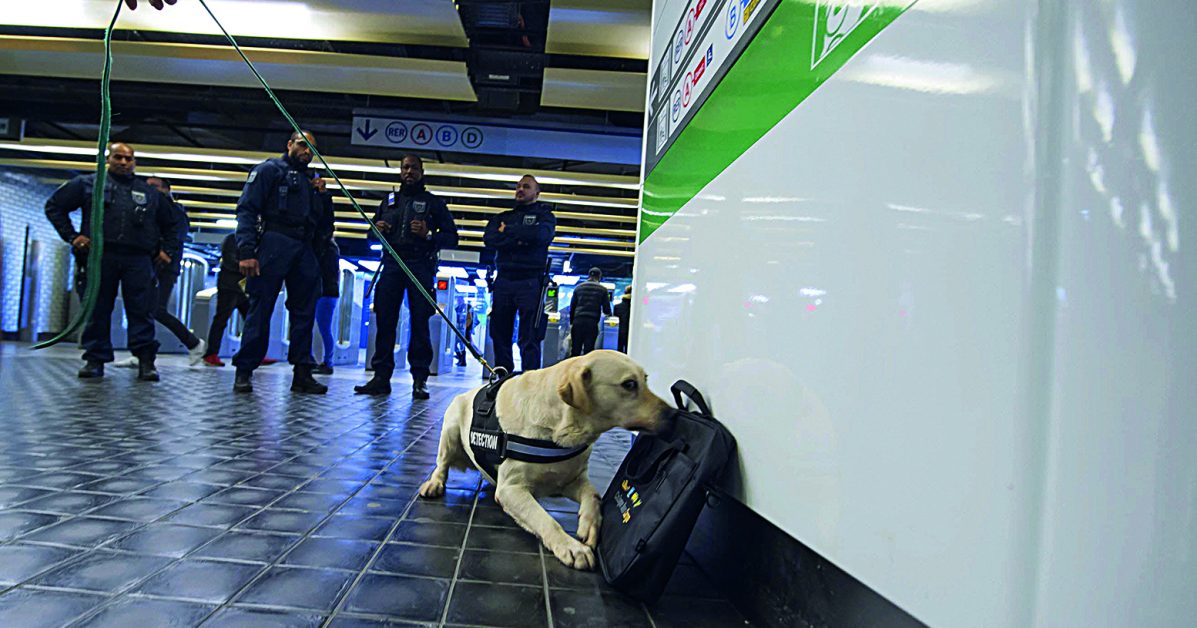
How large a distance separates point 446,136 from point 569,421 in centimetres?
747

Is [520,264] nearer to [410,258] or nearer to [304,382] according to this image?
[410,258]

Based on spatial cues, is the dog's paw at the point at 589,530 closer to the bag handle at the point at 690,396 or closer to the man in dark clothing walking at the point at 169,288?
the bag handle at the point at 690,396

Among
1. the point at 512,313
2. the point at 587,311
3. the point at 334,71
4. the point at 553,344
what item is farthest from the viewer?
the point at 553,344

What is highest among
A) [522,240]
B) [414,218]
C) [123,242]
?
→ [414,218]

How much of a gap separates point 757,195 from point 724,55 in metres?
0.53

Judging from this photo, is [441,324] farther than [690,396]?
Yes

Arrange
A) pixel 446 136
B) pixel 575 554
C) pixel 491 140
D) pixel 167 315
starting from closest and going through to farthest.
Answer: pixel 575 554, pixel 167 315, pixel 446 136, pixel 491 140

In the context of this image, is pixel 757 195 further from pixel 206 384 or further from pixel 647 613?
pixel 206 384

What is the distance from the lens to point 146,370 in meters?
6.10

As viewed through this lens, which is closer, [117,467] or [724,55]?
[724,55]

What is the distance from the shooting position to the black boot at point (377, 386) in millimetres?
5988

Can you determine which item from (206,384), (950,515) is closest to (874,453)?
(950,515)

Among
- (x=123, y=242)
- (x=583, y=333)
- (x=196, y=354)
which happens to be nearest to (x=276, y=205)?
(x=123, y=242)

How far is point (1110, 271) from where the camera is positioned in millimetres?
574
